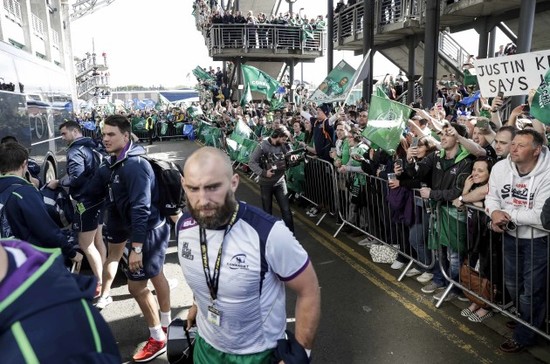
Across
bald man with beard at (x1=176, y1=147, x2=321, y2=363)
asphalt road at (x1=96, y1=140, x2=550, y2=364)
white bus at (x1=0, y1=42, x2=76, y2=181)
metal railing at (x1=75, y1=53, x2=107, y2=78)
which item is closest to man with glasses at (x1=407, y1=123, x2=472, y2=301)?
asphalt road at (x1=96, y1=140, x2=550, y2=364)

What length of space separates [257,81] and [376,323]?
936 centimetres

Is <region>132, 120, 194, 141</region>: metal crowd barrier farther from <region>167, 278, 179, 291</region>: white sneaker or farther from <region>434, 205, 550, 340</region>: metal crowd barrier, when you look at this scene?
<region>434, 205, 550, 340</region>: metal crowd barrier

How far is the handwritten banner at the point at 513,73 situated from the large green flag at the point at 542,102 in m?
0.31

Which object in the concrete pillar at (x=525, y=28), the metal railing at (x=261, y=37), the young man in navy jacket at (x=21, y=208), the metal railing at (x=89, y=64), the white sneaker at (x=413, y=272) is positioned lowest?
the white sneaker at (x=413, y=272)

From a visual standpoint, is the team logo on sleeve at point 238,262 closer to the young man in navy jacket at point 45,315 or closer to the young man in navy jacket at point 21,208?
the young man in navy jacket at point 45,315

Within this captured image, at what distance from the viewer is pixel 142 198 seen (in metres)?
3.87

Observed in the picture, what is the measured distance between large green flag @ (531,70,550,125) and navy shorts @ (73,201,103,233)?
5006 mm

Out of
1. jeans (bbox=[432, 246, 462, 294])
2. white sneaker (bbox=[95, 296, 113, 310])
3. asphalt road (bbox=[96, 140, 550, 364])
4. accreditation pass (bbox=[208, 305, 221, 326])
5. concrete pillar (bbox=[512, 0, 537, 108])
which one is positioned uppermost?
concrete pillar (bbox=[512, 0, 537, 108])

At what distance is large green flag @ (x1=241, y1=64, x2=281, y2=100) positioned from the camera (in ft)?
41.2

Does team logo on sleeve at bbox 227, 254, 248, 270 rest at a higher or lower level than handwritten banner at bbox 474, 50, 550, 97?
lower

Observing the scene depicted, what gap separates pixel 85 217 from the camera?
17.0 ft

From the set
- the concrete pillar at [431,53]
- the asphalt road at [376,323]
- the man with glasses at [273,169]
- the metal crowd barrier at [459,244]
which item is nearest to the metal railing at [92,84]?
the concrete pillar at [431,53]

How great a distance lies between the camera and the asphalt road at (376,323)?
3.98m

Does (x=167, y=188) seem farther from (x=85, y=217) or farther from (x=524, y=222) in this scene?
(x=524, y=222)
